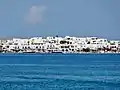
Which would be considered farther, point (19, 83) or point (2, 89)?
point (19, 83)

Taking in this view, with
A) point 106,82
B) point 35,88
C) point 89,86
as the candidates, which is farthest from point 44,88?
point 106,82

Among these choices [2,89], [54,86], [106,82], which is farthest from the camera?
[106,82]

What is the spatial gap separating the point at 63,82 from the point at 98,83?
3.66 m

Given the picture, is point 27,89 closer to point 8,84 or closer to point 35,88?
point 35,88

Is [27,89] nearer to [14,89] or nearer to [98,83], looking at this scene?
[14,89]

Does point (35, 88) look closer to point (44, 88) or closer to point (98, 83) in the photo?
point (44, 88)

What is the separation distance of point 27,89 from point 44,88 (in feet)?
6.10

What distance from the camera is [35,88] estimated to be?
51969 millimetres

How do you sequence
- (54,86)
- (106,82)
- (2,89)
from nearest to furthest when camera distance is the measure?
A: (2,89)
(54,86)
(106,82)

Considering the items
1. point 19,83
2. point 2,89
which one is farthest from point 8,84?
point 2,89

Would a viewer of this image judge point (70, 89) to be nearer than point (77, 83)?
Yes

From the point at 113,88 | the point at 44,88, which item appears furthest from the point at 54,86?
the point at 113,88

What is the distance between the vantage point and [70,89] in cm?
5169

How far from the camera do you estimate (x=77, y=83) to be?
57188 millimetres
